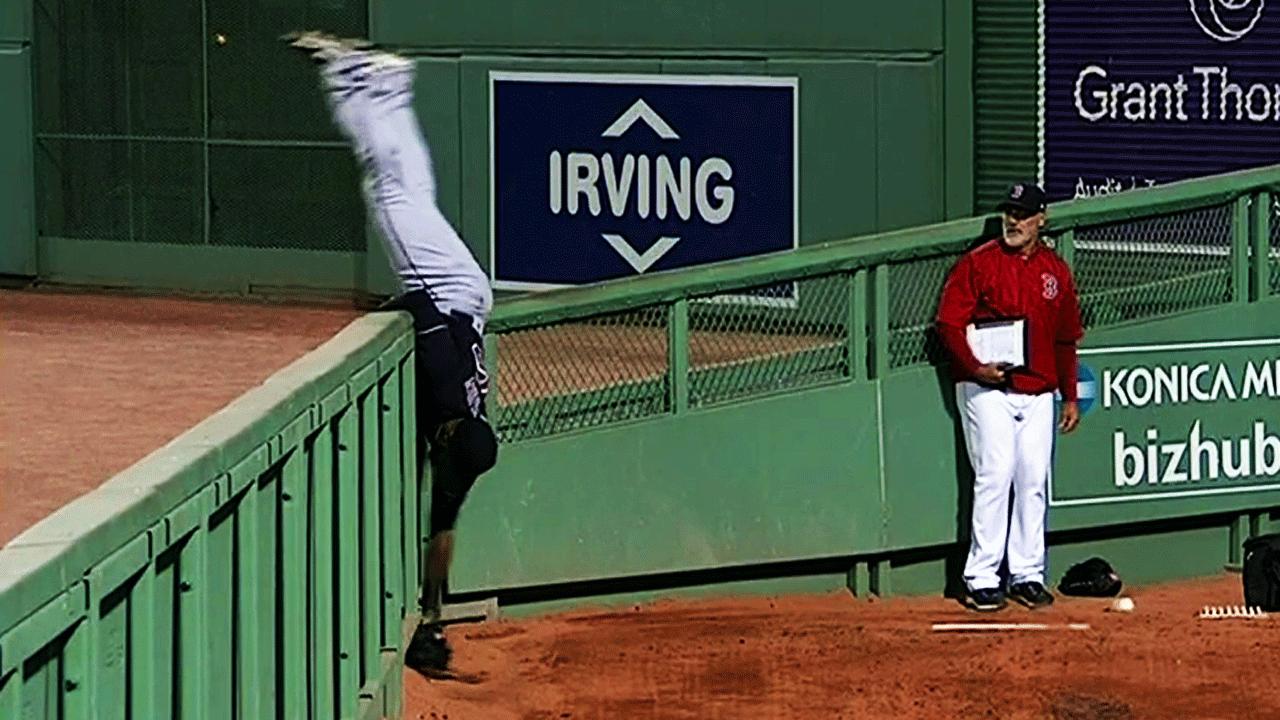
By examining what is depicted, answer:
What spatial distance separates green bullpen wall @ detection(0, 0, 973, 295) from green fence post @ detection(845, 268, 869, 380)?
14.0ft

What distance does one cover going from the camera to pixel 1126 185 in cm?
1455

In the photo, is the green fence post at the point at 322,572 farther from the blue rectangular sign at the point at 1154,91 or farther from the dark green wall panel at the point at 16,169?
the dark green wall panel at the point at 16,169

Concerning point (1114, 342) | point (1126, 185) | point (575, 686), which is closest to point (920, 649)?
point (575, 686)

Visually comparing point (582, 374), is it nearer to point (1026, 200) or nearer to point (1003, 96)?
point (1026, 200)

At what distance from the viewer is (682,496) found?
10867 mm

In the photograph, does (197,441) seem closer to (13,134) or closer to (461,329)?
(461,329)

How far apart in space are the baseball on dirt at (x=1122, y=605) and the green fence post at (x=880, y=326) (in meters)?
1.33

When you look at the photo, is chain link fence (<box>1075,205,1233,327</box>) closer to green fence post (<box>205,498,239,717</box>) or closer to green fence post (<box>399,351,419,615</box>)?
green fence post (<box>399,351,419,615</box>)

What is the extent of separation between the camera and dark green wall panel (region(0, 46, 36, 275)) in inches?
739

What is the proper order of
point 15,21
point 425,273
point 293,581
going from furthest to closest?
point 15,21 → point 425,273 → point 293,581

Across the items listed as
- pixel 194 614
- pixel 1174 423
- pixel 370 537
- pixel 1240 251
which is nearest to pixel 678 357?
pixel 1174 423

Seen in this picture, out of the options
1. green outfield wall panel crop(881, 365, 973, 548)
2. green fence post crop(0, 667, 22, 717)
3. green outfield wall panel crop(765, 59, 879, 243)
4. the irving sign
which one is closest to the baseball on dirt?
the irving sign

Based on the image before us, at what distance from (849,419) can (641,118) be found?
542 cm

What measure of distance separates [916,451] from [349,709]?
16.2ft
